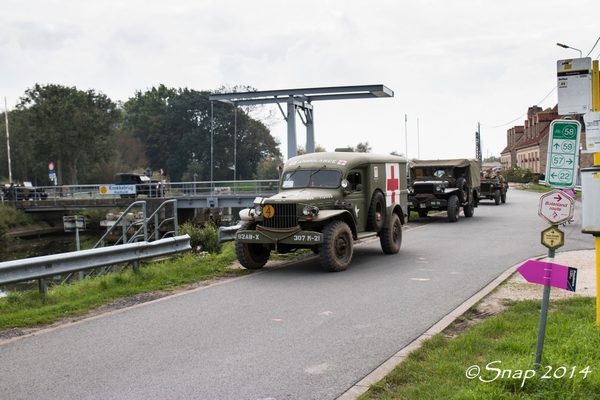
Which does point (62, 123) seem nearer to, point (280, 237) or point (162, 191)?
point (162, 191)

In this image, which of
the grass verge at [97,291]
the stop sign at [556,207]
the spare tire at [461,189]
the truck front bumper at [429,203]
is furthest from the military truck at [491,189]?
the stop sign at [556,207]

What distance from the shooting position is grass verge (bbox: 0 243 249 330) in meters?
8.11

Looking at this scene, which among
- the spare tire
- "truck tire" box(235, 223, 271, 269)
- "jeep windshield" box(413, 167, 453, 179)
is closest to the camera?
"truck tire" box(235, 223, 271, 269)

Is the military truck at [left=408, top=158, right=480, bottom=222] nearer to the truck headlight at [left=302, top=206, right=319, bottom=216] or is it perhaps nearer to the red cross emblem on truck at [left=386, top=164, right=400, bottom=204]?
the red cross emblem on truck at [left=386, top=164, right=400, bottom=204]

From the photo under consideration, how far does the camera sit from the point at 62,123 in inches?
2307

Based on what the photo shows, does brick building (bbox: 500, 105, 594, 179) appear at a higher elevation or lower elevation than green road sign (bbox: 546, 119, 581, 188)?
higher

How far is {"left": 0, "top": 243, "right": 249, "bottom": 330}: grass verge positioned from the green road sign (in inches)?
242

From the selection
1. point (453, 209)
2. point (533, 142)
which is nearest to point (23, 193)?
point (453, 209)

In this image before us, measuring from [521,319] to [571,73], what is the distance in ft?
9.25

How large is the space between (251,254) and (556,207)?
7214mm

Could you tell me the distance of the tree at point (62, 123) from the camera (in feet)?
191

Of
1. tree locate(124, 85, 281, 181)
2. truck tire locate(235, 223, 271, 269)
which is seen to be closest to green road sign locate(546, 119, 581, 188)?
truck tire locate(235, 223, 271, 269)

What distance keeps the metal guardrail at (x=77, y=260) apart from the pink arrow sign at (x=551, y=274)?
644 cm

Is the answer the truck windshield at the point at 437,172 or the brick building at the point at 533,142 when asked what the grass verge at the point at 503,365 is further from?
the brick building at the point at 533,142
